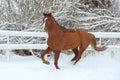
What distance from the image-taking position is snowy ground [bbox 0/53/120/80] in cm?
646

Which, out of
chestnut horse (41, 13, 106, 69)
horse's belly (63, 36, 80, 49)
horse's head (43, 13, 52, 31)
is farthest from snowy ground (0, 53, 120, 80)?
horse's head (43, 13, 52, 31)

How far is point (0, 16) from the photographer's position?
1064 centimetres

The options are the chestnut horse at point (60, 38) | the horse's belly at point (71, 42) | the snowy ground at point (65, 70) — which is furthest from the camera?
the horse's belly at point (71, 42)

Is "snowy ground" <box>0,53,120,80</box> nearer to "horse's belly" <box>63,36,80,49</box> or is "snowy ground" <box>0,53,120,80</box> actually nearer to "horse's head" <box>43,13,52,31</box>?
"horse's belly" <box>63,36,80,49</box>

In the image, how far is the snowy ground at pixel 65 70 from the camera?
6.46 meters

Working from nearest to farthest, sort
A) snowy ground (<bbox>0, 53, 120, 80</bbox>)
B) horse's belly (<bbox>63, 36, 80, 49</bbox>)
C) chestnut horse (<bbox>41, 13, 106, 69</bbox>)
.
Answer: snowy ground (<bbox>0, 53, 120, 80</bbox>)
chestnut horse (<bbox>41, 13, 106, 69</bbox>)
horse's belly (<bbox>63, 36, 80, 49</bbox>)

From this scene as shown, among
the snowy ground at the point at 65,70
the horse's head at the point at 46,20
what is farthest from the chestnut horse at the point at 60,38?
the snowy ground at the point at 65,70

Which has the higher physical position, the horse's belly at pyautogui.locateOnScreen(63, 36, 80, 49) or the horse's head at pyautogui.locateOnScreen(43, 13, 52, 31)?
the horse's head at pyautogui.locateOnScreen(43, 13, 52, 31)

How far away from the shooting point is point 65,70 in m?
6.86

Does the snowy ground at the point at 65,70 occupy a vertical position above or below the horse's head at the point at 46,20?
below

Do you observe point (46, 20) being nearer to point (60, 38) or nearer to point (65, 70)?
point (60, 38)

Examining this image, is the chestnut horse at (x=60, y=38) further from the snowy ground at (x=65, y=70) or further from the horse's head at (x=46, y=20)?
the snowy ground at (x=65, y=70)

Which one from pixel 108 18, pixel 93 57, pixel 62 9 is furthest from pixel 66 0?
pixel 93 57

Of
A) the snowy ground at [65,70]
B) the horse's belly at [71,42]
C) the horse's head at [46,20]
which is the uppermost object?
the horse's head at [46,20]
